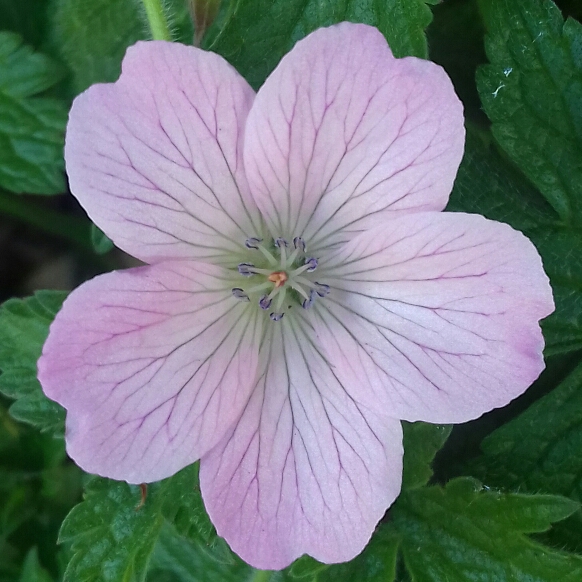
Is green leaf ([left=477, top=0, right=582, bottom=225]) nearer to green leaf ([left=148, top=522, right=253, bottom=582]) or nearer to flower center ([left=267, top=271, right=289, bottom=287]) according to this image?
flower center ([left=267, top=271, right=289, bottom=287])

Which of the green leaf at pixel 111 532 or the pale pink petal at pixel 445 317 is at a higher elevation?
the pale pink petal at pixel 445 317

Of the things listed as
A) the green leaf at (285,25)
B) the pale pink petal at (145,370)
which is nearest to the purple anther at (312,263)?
the pale pink petal at (145,370)

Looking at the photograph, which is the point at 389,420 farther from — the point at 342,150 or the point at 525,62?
the point at 525,62

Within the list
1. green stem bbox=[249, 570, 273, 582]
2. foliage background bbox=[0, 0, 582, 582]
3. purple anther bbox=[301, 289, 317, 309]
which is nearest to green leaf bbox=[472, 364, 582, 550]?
foliage background bbox=[0, 0, 582, 582]

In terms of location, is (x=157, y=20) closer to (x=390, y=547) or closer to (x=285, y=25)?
(x=285, y=25)

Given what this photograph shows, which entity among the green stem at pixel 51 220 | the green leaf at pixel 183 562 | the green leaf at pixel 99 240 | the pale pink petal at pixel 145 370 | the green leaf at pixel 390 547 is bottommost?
the green leaf at pixel 183 562

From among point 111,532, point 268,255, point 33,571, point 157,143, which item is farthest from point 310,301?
point 33,571

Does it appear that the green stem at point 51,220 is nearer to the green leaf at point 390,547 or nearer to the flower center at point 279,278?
the flower center at point 279,278
